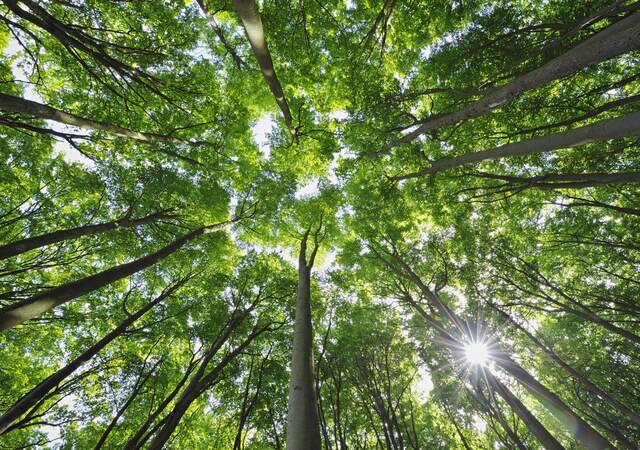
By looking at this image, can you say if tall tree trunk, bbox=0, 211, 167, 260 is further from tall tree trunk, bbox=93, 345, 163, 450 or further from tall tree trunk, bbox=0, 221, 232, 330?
tall tree trunk, bbox=93, 345, 163, 450

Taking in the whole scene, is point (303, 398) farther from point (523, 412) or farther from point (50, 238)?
point (523, 412)

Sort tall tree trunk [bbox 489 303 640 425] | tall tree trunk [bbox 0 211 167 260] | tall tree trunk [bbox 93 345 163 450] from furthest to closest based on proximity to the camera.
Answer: tall tree trunk [bbox 489 303 640 425] → tall tree trunk [bbox 93 345 163 450] → tall tree trunk [bbox 0 211 167 260]

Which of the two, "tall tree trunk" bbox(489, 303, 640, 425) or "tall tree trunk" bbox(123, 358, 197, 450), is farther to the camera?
"tall tree trunk" bbox(489, 303, 640, 425)

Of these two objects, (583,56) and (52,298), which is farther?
(52,298)

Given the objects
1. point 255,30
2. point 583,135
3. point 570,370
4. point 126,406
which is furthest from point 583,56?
point 126,406

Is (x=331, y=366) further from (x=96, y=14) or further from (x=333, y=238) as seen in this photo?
(x=96, y=14)

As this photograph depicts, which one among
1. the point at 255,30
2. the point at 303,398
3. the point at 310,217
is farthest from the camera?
the point at 310,217

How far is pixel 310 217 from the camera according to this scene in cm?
1277

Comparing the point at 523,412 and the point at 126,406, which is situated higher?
the point at 126,406

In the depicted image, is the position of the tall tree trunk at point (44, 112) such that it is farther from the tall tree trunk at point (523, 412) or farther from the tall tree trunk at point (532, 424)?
the tall tree trunk at point (532, 424)

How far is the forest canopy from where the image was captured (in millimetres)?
5711

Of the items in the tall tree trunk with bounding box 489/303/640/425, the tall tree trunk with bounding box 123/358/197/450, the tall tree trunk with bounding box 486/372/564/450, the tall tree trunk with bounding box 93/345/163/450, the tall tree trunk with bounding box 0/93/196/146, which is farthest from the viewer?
the tall tree trunk with bounding box 489/303/640/425

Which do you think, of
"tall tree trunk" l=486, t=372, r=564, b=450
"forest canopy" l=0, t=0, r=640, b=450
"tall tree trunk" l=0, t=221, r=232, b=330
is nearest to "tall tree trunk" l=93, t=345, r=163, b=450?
"forest canopy" l=0, t=0, r=640, b=450

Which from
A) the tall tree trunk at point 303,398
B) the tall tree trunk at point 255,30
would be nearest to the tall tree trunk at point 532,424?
the tall tree trunk at point 303,398
